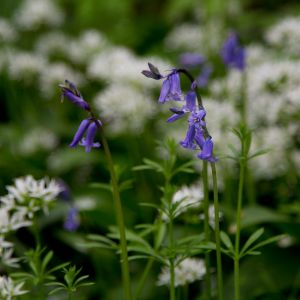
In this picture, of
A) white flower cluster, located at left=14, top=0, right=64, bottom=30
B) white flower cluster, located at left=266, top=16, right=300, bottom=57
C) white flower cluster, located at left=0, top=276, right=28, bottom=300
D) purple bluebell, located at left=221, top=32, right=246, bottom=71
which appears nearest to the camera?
white flower cluster, located at left=0, top=276, right=28, bottom=300

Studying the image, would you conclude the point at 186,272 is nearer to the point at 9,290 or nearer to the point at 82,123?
the point at 9,290

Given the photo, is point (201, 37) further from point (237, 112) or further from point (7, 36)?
point (237, 112)

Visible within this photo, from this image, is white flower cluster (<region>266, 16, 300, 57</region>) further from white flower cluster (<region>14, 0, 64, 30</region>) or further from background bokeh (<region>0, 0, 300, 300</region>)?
white flower cluster (<region>14, 0, 64, 30</region>)

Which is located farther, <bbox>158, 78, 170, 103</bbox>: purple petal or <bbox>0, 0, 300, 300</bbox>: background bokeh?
<bbox>0, 0, 300, 300</bbox>: background bokeh

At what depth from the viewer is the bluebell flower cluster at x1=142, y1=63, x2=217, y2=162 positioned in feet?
4.00

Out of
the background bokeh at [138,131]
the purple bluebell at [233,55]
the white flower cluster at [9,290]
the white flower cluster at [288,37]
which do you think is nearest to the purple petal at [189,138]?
the background bokeh at [138,131]

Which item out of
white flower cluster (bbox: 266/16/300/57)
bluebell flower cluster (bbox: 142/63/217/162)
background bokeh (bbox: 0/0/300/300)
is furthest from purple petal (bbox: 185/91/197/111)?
white flower cluster (bbox: 266/16/300/57)

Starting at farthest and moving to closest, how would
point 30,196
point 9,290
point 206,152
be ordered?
point 30,196
point 9,290
point 206,152

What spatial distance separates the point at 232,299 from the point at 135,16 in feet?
14.8

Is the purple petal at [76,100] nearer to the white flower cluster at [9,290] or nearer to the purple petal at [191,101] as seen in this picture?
the purple petal at [191,101]

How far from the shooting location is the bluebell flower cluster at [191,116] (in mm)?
1219

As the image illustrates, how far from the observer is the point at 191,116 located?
48.9 inches


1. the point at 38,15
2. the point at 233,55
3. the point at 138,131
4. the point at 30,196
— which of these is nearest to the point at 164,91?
the point at 30,196

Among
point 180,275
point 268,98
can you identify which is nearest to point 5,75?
point 268,98
